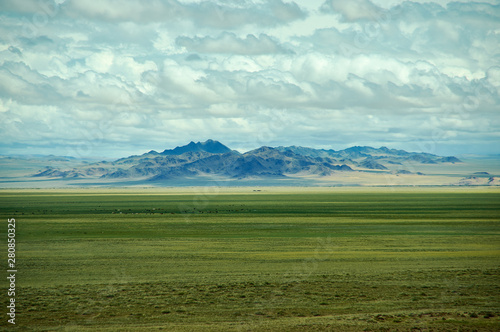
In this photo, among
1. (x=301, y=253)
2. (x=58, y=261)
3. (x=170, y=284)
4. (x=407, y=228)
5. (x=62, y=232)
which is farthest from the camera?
(x=407, y=228)

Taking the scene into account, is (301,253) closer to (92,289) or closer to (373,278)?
(373,278)

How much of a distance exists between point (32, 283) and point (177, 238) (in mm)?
20681

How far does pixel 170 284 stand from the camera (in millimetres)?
26062

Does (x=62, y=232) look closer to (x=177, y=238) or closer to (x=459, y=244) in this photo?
(x=177, y=238)

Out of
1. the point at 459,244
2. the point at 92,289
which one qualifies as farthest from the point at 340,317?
the point at 459,244

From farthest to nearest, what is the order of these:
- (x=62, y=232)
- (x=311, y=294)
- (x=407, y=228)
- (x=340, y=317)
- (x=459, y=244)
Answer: (x=407, y=228), (x=62, y=232), (x=459, y=244), (x=311, y=294), (x=340, y=317)

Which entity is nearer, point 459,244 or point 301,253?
point 301,253

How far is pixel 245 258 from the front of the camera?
112ft

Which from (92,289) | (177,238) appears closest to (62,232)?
(177,238)

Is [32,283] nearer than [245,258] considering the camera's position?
Yes

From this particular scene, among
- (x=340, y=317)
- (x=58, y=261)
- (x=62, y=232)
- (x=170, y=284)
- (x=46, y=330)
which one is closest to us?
(x=46, y=330)

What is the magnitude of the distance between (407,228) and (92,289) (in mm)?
37995

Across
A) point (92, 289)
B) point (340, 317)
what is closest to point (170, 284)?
point (92, 289)

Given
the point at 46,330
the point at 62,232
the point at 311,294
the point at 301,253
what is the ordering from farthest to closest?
the point at 62,232 → the point at 301,253 → the point at 311,294 → the point at 46,330
